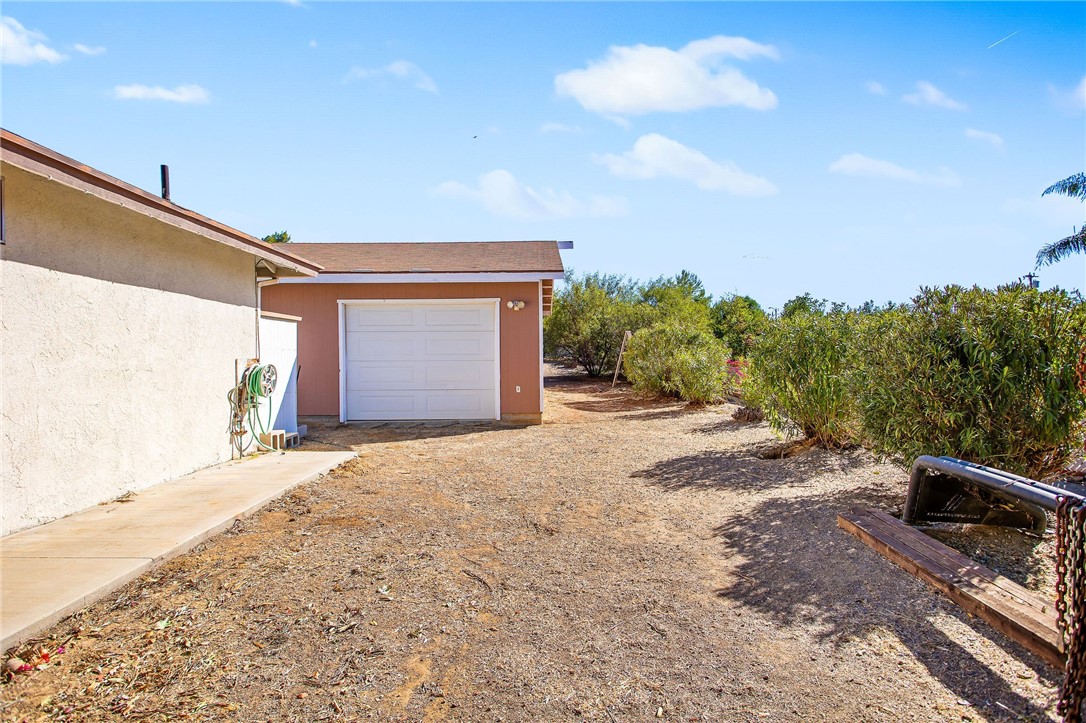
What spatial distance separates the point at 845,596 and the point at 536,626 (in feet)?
5.88

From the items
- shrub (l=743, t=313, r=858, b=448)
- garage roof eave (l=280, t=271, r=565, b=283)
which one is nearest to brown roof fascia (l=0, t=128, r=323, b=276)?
garage roof eave (l=280, t=271, r=565, b=283)

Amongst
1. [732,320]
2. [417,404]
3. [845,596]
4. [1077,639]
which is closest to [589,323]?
[732,320]

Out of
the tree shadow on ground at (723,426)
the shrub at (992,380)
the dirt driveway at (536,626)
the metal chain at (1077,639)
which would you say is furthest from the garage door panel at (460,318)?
the metal chain at (1077,639)

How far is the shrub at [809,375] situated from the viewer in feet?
23.9

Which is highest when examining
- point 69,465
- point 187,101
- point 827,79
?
point 827,79

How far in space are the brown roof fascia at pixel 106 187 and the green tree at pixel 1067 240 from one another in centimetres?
1969

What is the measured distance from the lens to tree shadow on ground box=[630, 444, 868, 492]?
637 centimetres

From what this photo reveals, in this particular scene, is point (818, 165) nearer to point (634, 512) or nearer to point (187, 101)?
point (634, 512)

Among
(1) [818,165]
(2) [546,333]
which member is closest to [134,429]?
(1) [818,165]

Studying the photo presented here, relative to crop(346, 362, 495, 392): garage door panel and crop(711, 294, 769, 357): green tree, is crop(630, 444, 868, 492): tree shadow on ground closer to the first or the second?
crop(346, 362, 495, 392): garage door panel

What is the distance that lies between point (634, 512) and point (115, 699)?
3.93 m

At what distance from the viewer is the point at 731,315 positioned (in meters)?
27.4

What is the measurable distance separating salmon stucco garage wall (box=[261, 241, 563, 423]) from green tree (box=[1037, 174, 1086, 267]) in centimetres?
1465

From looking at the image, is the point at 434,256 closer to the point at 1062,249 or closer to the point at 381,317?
the point at 381,317
